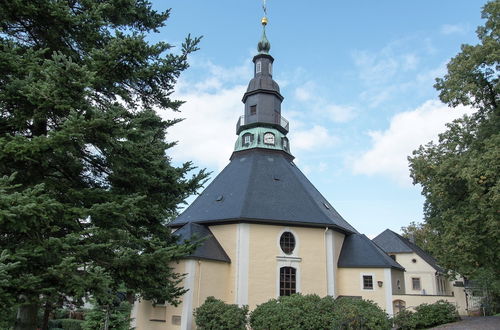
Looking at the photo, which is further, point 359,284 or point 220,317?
point 359,284

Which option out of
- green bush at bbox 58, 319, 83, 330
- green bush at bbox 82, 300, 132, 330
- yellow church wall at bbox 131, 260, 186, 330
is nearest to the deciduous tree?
yellow church wall at bbox 131, 260, 186, 330

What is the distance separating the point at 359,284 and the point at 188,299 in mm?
8855

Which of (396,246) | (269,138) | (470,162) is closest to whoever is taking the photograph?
(470,162)

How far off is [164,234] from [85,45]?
14.6 feet

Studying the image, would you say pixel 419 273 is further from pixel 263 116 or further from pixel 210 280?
pixel 210 280

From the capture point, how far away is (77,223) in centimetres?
708

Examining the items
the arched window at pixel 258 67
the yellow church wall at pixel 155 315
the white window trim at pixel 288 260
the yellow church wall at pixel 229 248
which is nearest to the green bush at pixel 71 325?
the yellow church wall at pixel 155 315

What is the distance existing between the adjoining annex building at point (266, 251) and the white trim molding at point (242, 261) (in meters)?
0.04

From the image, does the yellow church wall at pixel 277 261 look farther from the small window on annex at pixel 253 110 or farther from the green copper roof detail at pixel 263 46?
the green copper roof detail at pixel 263 46

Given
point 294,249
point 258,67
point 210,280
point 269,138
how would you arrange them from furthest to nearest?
point 258,67, point 269,138, point 294,249, point 210,280

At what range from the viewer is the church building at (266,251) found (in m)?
17.3

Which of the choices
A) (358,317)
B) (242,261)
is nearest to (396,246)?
(242,261)

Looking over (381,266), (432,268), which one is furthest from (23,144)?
(432,268)

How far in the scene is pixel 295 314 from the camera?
14.2 metres
